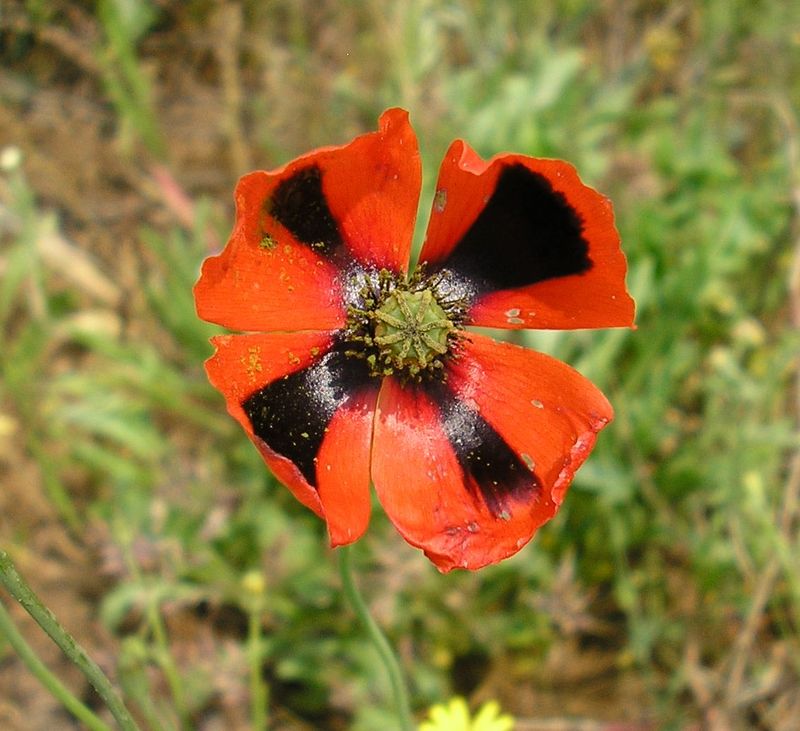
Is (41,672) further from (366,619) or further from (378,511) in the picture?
(378,511)

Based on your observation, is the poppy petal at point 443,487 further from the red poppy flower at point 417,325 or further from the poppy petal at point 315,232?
the poppy petal at point 315,232

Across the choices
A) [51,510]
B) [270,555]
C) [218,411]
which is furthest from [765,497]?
[51,510]

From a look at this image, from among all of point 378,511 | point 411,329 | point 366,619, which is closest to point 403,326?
point 411,329

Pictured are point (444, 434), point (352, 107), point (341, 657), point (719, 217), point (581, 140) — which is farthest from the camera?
point (352, 107)

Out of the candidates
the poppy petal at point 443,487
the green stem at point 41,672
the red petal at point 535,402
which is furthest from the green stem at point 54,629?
the red petal at point 535,402

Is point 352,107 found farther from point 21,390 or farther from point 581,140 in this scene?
point 21,390

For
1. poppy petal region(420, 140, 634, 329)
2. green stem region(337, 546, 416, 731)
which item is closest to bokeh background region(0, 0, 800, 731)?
poppy petal region(420, 140, 634, 329)

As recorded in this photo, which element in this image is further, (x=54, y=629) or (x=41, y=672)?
(x=41, y=672)
